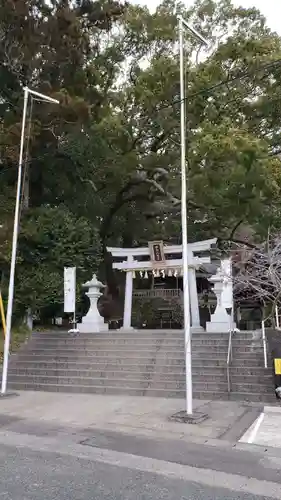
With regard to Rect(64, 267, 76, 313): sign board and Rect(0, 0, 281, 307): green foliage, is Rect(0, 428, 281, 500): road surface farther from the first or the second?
Rect(0, 0, 281, 307): green foliage

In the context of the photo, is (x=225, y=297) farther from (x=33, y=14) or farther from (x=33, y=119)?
(x=33, y=14)

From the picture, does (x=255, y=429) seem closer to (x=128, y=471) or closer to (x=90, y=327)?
(x=128, y=471)

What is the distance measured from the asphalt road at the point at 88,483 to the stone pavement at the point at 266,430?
205cm

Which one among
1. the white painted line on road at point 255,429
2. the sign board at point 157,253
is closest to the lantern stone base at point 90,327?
the sign board at point 157,253

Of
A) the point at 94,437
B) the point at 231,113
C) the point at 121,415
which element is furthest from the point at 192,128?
the point at 94,437

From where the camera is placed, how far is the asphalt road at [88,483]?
14.3 feet

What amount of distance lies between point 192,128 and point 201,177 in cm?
237

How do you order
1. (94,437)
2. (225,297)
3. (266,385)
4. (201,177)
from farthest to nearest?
1. (201,177)
2. (225,297)
3. (266,385)
4. (94,437)

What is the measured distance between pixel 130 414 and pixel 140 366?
302cm

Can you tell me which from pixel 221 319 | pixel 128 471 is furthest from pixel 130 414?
pixel 221 319

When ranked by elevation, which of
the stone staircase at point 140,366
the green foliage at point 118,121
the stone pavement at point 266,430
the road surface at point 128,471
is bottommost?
the road surface at point 128,471

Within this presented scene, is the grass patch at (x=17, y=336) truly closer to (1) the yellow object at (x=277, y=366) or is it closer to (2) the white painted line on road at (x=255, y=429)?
(1) the yellow object at (x=277, y=366)

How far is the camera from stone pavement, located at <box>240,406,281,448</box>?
653cm

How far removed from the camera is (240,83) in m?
17.7
